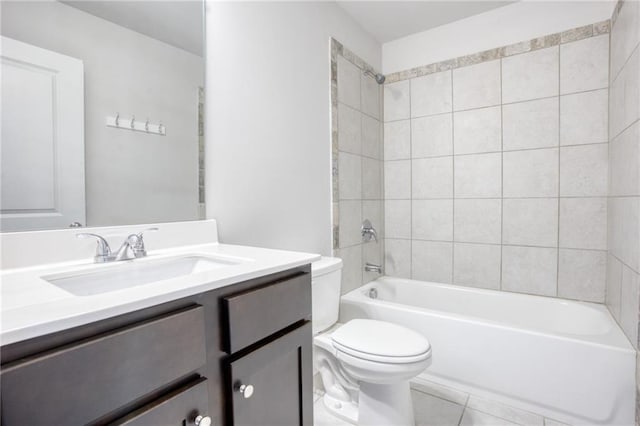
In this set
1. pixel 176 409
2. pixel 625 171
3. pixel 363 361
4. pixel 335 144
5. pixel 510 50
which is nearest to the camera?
pixel 176 409

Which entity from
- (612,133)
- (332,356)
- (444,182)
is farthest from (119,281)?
(612,133)

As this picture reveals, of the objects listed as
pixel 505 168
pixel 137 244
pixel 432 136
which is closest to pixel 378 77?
pixel 432 136

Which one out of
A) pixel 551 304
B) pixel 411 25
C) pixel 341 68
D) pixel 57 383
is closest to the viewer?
pixel 57 383

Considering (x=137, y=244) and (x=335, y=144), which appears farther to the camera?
(x=335, y=144)

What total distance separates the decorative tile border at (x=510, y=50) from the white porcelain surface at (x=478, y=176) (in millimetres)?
669

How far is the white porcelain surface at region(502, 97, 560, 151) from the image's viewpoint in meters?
2.05

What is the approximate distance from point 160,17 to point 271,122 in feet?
2.03

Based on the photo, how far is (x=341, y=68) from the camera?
7.02 ft

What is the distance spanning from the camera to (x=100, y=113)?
1044 mm

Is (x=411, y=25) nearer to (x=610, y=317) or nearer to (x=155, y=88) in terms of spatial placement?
(x=155, y=88)

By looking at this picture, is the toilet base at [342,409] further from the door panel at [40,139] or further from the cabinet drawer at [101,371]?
the door panel at [40,139]

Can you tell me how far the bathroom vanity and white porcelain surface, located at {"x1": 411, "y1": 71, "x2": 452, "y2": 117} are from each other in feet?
6.39

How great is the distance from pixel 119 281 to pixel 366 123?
1.96 meters

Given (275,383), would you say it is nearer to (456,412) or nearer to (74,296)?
(74,296)
